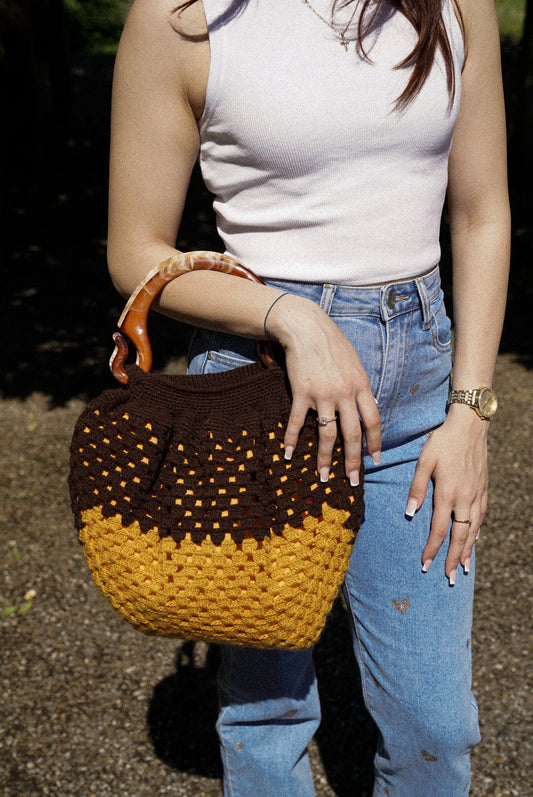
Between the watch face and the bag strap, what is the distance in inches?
19.4

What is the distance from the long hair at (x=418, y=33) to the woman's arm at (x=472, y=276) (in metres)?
0.10

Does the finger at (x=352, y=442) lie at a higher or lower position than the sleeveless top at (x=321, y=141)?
lower

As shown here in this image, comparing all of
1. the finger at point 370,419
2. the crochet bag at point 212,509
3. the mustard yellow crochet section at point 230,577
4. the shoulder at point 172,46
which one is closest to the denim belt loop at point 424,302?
the finger at point 370,419

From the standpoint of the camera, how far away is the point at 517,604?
3709mm

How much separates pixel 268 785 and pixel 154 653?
4.98 feet

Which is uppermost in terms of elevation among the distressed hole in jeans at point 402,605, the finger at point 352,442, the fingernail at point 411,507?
the finger at point 352,442

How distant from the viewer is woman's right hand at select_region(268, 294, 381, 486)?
1.45m

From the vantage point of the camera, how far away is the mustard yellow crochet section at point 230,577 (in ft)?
4.83

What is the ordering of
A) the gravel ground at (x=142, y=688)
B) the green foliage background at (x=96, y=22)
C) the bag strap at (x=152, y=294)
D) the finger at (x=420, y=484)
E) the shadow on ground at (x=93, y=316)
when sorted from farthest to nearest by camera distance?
1. the green foliage background at (x=96, y=22)
2. the shadow on ground at (x=93, y=316)
3. the gravel ground at (x=142, y=688)
4. the finger at (x=420, y=484)
5. the bag strap at (x=152, y=294)

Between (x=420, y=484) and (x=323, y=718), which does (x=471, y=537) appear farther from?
(x=323, y=718)

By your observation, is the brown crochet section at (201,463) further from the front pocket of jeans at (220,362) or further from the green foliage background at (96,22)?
the green foliage background at (96,22)

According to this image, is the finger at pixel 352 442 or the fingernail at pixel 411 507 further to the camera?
the fingernail at pixel 411 507

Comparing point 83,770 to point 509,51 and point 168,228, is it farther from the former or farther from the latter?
point 509,51

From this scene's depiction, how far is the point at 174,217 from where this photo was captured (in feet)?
5.51
